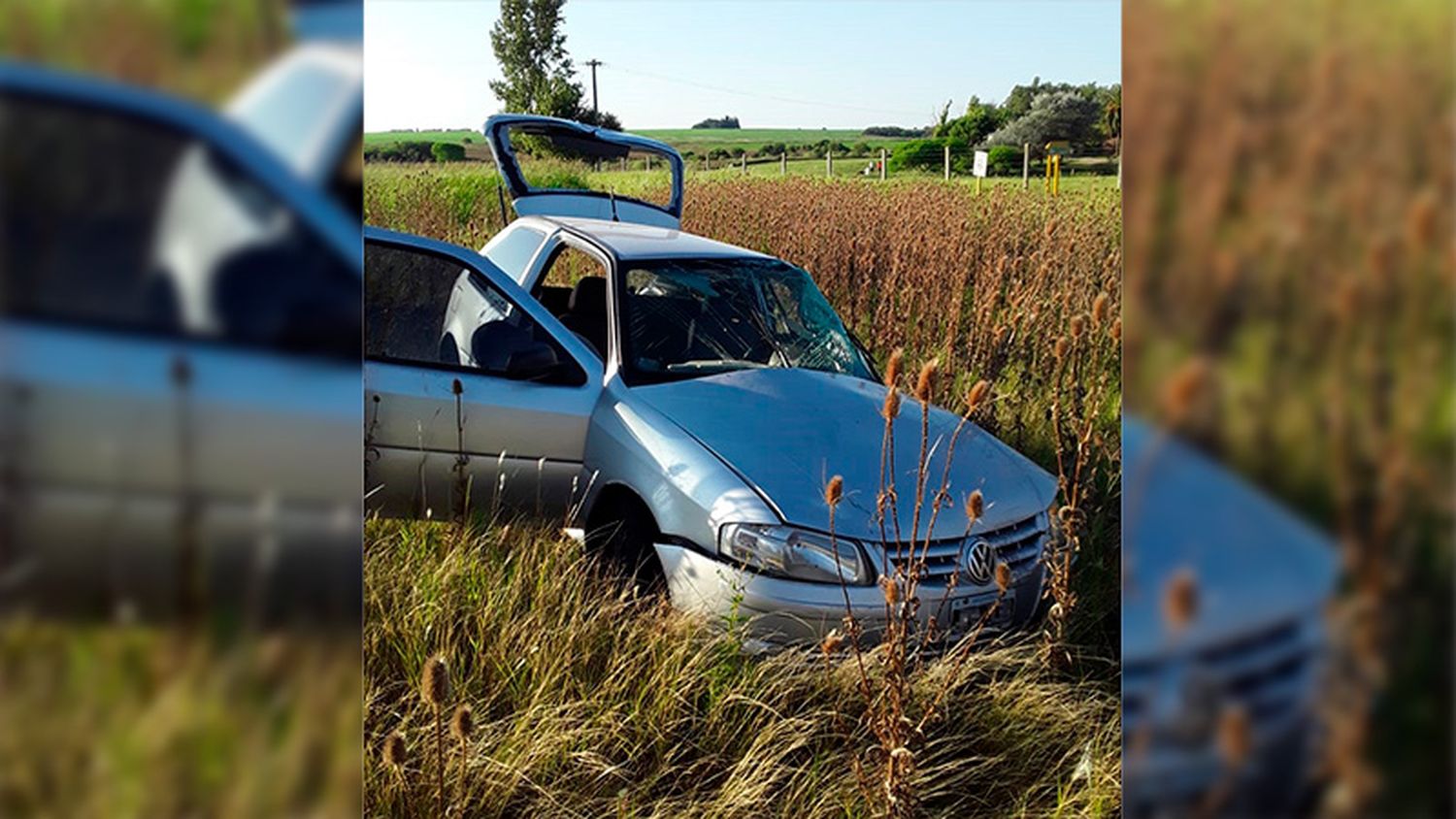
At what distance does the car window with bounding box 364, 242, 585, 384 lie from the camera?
7.84 feet

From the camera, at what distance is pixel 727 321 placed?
95.4 inches

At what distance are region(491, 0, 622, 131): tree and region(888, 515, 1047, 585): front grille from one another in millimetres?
1107

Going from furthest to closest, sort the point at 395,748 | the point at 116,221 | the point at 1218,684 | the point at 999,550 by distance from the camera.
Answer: the point at 999,550 → the point at 395,748 → the point at 1218,684 → the point at 116,221

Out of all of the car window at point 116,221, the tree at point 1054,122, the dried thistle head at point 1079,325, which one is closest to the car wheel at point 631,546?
the dried thistle head at point 1079,325

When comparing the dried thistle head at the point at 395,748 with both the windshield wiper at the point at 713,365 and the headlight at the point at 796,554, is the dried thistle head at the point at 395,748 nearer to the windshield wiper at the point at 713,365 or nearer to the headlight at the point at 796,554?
the headlight at the point at 796,554

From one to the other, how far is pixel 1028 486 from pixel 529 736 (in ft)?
3.77

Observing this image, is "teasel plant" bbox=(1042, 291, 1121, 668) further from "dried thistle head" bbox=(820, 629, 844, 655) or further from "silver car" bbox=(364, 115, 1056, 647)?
"dried thistle head" bbox=(820, 629, 844, 655)

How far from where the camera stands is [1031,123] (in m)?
2.23

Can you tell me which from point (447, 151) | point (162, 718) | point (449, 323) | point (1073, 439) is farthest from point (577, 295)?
point (162, 718)

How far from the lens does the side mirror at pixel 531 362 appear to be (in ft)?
7.90

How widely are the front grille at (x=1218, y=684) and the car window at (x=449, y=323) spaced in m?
1.65

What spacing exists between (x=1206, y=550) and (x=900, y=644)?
107cm

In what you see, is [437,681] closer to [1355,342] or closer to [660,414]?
[660,414]

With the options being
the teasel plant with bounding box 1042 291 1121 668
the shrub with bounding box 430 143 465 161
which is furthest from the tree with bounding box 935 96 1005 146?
the shrub with bounding box 430 143 465 161
